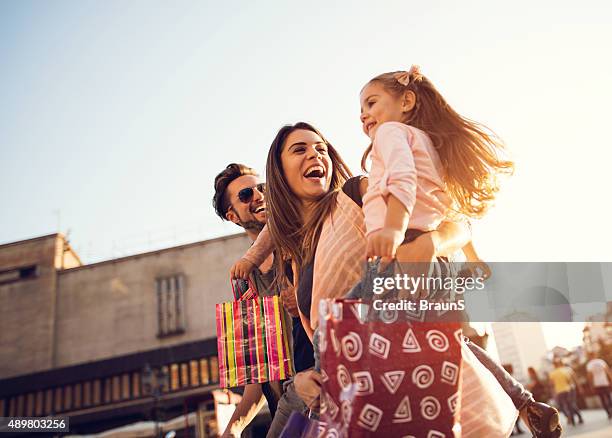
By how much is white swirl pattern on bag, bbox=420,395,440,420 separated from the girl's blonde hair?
808 millimetres

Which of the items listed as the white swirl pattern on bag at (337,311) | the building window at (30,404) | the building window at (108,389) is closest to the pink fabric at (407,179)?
the white swirl pattern on bag at (337,311)

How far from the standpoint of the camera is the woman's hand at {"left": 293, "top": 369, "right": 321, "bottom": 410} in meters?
1.73

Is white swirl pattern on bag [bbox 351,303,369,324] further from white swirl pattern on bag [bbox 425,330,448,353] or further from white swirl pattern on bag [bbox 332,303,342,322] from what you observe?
white swirl pattern on bag [bbox 425,330,448,353]

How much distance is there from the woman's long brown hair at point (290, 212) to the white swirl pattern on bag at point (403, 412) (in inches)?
35.3

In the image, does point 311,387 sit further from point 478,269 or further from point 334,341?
point 478,269

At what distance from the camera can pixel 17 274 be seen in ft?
92.7

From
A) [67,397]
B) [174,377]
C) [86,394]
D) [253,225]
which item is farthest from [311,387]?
[67,397]

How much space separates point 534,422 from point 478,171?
0.91m

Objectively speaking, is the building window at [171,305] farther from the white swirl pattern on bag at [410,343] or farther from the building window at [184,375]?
the white swirl pattern on bag at [410,343]

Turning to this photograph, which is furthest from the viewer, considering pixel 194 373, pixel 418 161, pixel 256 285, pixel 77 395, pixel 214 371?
pixel 77 395

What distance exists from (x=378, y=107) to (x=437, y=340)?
3.19 ft

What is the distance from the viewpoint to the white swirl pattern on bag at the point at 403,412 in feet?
4.62

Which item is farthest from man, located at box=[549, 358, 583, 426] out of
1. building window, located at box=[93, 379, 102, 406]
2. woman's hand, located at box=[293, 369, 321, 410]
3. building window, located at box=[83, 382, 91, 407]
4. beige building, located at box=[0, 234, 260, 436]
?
building window, located at box=[83, 382, 91, 407]

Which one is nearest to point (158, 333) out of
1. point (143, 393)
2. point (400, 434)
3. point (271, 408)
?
point (143, 393)
